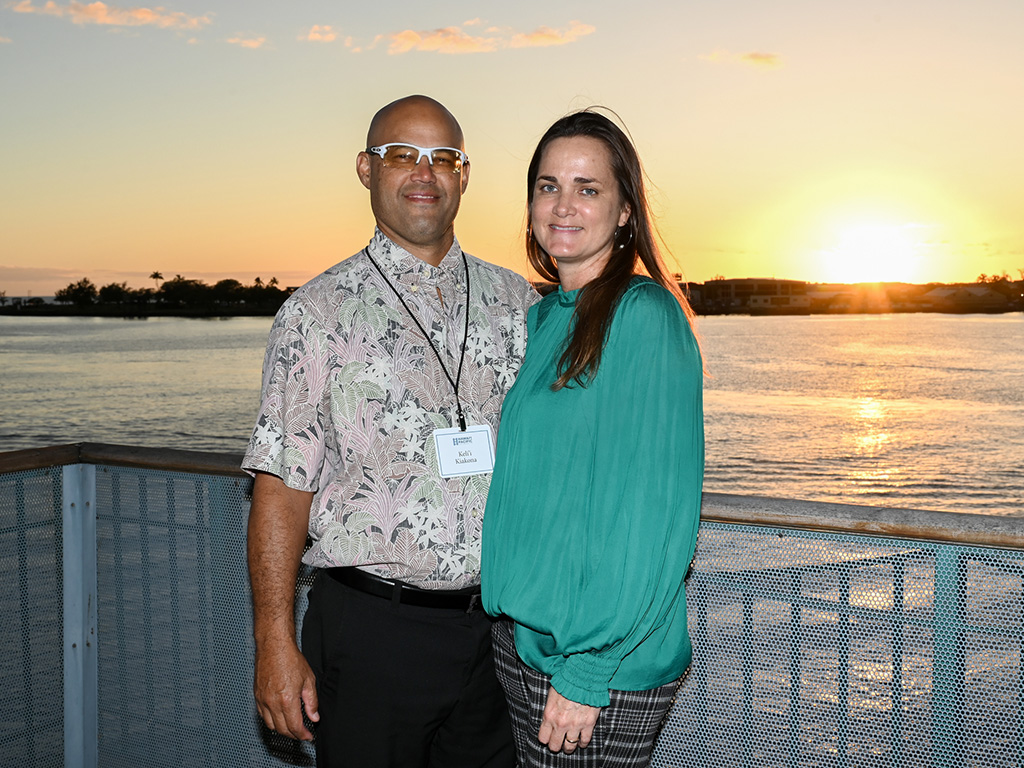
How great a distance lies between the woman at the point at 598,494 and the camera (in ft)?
5.52

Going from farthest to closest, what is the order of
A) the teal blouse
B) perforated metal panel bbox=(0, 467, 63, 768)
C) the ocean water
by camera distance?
1. the ocean water
2. perforated metal panel bbox=(0, 467, 63, 768)
3. the teal blouse

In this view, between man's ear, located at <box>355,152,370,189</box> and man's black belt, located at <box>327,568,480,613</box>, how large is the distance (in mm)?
1031

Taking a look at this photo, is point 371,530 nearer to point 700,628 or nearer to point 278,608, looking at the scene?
point 278,608

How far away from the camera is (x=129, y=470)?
10.2ft

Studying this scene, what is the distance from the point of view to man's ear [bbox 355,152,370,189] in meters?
2.39

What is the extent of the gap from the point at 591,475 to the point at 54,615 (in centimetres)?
230

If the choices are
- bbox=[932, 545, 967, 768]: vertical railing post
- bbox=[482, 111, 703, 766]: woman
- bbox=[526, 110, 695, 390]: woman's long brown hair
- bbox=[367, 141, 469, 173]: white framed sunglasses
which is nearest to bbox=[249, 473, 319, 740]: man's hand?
bbox=[482, 111, 703, 766]: woman

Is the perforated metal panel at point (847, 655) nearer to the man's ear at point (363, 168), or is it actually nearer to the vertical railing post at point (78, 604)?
the man's ear at point (363, 168)

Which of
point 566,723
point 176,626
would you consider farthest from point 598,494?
point 176,626

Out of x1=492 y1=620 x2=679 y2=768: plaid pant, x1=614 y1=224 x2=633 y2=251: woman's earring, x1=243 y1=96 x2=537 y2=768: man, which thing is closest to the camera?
x1=492 y1=620 x2=679 y2=768: plaid pant

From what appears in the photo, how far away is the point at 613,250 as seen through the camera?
6.63 ft

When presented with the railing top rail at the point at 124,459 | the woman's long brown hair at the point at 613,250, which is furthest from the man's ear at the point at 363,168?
the railing top rail at the point at 124,459

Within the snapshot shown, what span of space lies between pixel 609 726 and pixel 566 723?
0.10 m

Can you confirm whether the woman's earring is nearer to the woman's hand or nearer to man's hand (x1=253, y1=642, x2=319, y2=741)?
the woman's hand
